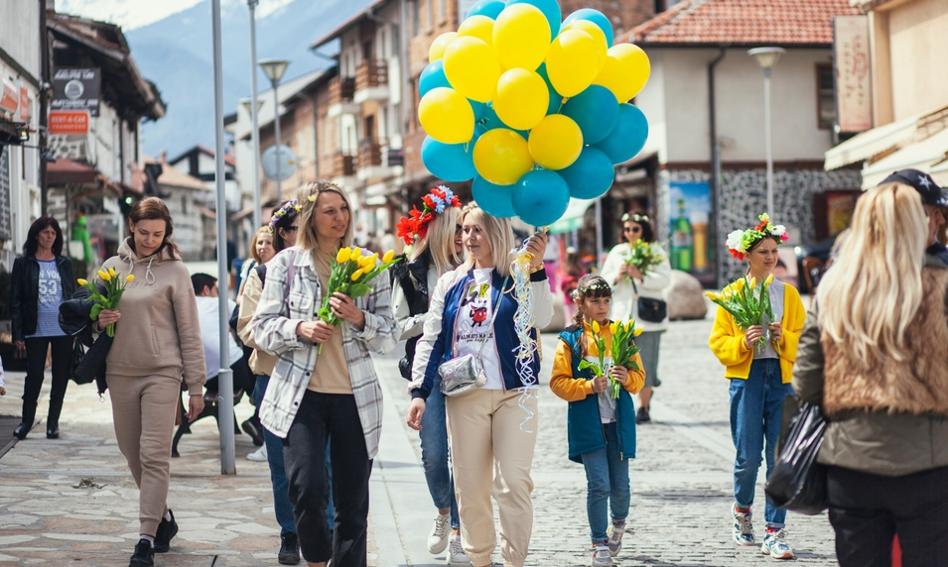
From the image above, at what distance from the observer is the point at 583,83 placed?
276 inches

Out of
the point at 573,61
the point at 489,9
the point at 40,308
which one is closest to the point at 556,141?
the point at 573,61

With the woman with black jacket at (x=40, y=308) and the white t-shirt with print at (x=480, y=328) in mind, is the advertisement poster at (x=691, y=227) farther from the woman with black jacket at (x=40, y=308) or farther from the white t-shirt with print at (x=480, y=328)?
the white t-shirt with print at (x=480, y=328)

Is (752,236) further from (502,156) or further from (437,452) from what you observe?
(437,452)

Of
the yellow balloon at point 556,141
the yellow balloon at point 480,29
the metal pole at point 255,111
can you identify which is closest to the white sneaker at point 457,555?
the yellow balloon at point 556,141

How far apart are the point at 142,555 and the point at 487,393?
1.99m

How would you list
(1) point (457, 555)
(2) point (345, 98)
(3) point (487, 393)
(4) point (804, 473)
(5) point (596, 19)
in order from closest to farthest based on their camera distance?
(4) point (804, 473), (3) point (487, 393), (5) point (596, 19), (1) point (457, 555), (2) point (345, 98)

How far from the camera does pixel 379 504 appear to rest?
31.9 ft

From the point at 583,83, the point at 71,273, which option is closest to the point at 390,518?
the point at 583,83

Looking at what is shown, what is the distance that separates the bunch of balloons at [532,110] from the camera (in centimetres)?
692

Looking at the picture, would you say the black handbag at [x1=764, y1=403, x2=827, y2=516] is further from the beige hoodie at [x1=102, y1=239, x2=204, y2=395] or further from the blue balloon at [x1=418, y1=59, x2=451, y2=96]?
the beige hoodie at [x1=102, y1=239, x2=204, y2=395]

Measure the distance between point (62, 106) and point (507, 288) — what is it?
20778mm

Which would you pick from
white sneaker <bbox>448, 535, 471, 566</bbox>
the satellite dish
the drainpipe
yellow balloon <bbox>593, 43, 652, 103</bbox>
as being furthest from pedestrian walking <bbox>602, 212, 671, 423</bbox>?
the drainpipe

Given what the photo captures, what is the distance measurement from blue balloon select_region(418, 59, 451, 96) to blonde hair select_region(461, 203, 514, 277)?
0.66 meters

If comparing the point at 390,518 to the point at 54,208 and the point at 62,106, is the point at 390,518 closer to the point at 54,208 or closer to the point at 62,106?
the point at 62,106
